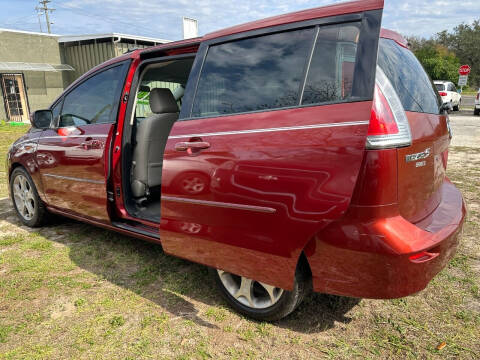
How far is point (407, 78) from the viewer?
74.9 inches

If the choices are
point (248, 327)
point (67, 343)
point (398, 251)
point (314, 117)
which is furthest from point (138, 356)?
point (314, 117)

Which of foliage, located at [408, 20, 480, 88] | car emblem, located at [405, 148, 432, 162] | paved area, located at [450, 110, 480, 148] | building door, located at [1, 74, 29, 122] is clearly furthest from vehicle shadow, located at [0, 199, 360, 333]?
foliage, located at [408, 20, 480, 88]

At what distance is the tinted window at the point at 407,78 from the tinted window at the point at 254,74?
0.41 meters

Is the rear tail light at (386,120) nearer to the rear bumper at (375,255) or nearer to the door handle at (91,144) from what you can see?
the rear bumper at (375,255)

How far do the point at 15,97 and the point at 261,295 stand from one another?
17.5 m

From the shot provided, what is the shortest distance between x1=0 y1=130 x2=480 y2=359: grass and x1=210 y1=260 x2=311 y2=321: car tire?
3.1 inches

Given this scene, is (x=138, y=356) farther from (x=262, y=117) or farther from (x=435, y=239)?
(x=435, y=239)

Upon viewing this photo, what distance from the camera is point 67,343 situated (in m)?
2.08

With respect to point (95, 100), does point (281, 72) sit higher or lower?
higher

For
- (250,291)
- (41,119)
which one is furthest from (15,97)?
(250,291)

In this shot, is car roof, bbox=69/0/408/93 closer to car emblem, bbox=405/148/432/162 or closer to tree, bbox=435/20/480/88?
car emblem, bbox=405/148/432/162

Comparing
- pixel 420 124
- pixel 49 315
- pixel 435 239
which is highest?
pixel 420 124

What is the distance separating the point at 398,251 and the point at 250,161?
2.79ft

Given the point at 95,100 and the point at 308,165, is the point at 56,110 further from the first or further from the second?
the point at 308,165
